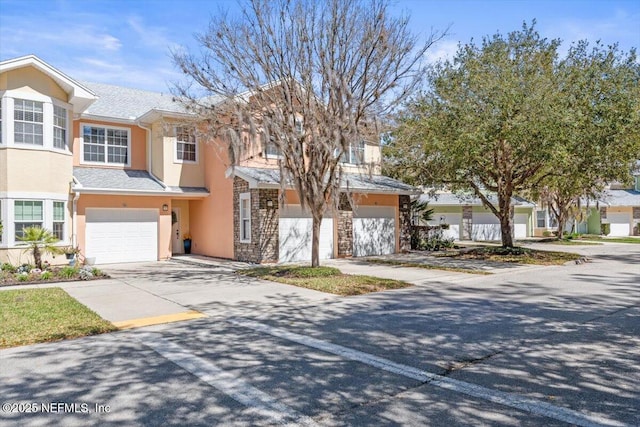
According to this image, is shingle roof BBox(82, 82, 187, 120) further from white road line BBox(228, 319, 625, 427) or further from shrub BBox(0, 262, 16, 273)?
white road line BBox(228, 319, 625, 427)

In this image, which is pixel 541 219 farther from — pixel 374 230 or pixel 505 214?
pixel 374 230

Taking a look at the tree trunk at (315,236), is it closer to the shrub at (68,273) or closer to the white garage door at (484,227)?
the shrub at (68,273)

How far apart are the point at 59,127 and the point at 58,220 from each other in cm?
344

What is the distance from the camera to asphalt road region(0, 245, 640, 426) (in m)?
4.41

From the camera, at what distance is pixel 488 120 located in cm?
1602

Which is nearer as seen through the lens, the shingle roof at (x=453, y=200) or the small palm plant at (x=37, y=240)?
the small palm plant at (x=37, y=240)

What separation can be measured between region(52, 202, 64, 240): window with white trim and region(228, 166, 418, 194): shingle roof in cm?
631

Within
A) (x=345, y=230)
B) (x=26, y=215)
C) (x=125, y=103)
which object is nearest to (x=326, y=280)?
(x=345, y=230)

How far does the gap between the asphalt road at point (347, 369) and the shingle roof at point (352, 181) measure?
7.37 metres

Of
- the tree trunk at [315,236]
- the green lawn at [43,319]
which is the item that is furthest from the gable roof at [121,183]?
the tree trunk at [315,236]

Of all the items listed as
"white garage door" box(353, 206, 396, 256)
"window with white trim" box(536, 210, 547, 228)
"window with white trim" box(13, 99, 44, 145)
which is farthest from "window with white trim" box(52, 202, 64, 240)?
"window with white trim" box(536, 210, 547, 228)

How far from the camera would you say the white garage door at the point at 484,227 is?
32344mm

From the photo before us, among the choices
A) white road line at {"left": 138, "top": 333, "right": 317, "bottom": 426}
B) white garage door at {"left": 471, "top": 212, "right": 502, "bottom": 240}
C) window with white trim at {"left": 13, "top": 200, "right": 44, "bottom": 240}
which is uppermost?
window with white trim at {"left": 13, "top": 200, "right": 44, "bottom": 240}

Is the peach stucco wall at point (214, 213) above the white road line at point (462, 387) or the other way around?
above
